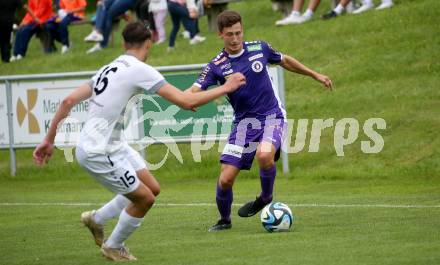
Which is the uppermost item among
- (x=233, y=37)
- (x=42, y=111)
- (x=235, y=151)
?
(x=233, y=37)

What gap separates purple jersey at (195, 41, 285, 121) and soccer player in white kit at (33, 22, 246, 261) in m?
2.20

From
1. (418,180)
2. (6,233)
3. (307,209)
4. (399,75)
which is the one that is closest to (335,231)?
(307,209)

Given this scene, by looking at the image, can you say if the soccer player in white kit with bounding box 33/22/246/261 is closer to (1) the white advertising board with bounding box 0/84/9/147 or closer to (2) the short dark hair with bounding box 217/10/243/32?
(2) the short dark hair with bounding box 217/10/243/32

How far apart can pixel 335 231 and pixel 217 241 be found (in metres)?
1.22

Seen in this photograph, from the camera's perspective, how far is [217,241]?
963 centimetres

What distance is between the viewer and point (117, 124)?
8.61 m

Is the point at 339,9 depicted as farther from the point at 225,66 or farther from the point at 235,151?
the point at 235,151

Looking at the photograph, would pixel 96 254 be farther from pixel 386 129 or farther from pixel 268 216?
pixel 386 129

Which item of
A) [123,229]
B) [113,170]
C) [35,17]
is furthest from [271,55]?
[35,17]

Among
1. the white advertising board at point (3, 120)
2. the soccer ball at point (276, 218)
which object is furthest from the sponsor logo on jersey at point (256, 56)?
the white advertising board at point (3, 120)

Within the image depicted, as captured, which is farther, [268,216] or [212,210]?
[212,210]

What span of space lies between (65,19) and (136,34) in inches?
648

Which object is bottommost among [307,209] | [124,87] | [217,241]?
[307,209]

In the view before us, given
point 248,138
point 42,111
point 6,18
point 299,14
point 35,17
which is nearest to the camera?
point 248,138
